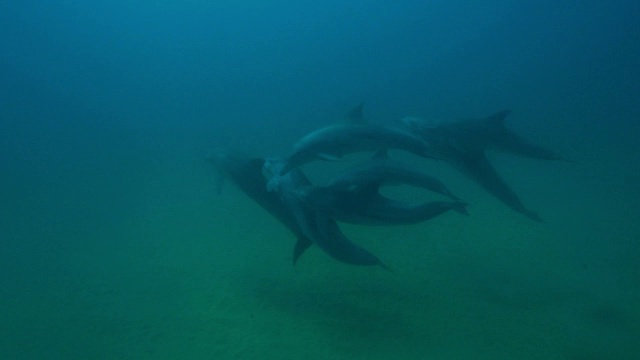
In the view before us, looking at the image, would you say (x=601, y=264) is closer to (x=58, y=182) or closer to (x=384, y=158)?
(x=384, y=158)

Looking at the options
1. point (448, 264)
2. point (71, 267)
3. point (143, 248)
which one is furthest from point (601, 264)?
point (71, 267)

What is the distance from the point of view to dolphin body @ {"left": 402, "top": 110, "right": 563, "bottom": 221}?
7266 mm

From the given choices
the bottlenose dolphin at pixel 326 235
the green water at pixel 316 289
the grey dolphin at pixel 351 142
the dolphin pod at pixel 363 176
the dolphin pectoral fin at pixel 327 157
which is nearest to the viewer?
the dolphin pod at pixel 363 176

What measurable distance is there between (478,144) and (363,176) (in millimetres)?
2490

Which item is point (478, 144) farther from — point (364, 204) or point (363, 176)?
point (364, 204)

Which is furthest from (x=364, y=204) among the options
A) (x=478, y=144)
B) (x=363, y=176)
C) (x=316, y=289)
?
(x=478, y=144)

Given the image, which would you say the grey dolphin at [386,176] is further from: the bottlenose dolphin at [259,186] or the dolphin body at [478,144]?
the dolphin body at [478,144]

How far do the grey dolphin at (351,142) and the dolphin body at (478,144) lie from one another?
1.67 feet

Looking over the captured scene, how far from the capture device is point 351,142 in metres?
7.13

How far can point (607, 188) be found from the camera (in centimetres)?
1351

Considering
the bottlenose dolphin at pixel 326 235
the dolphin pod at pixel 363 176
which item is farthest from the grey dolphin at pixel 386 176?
the bottlenose dolphin at pixel 326 235

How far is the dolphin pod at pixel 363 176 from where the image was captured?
18.7 ft

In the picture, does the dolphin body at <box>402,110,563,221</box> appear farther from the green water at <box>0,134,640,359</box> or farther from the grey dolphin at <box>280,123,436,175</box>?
the green water at <box>0,134,640,359</box>

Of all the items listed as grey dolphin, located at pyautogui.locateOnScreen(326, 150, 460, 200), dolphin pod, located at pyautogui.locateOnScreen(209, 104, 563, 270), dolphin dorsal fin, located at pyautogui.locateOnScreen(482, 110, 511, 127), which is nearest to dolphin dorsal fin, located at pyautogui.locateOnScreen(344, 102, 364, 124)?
dolphin pod, located at pyautogui.locateOnScreen(209, 104, 563, 270)
